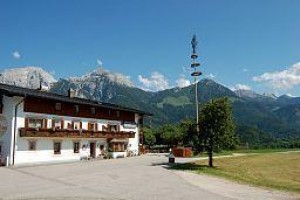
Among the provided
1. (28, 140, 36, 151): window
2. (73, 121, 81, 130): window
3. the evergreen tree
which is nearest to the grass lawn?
the evergreen tree

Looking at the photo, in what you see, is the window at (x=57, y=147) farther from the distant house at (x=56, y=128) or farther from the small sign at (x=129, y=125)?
the small sign at (x=129, y=125)

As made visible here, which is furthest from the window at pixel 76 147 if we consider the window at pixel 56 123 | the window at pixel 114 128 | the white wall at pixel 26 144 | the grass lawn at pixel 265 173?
the grass lawn at pixel 265 173

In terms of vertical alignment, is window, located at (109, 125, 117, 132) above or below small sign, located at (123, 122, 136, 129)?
below

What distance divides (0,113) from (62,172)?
12372 millimetres

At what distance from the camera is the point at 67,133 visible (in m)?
Result: 50.3

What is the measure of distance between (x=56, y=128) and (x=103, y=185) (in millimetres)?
21753

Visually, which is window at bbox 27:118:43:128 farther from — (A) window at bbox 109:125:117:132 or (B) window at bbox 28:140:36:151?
(A) window at bbox 109:125:117:132

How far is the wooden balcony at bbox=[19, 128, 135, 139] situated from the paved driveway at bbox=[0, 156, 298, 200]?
8180 millimetres

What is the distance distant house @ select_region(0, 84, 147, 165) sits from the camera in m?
44.4

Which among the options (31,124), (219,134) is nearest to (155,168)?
(219,134)

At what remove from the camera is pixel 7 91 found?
42.8m

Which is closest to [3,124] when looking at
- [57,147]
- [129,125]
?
[57,147]

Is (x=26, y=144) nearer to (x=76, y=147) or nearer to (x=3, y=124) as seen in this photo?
(x=3, y=124)

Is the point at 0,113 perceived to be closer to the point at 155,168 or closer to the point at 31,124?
the point at 31,124
